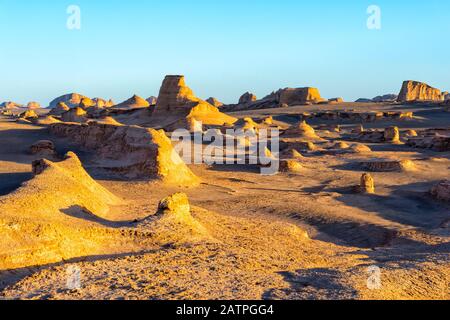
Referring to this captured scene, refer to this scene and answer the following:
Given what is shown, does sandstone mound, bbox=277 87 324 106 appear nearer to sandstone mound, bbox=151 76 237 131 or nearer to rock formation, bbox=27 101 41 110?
sandstone mound, bbox=151 76 237 131

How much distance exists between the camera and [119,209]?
10906mm

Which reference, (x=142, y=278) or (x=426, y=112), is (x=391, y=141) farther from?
(x=142, y=278)

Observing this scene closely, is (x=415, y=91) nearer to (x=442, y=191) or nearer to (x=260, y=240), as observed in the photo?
(x=442, y=191)

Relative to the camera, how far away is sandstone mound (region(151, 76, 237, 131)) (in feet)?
116

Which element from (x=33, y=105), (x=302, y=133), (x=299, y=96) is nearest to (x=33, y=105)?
(x=33, y=105)

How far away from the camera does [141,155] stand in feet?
52.3

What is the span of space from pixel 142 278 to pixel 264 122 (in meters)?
38.4

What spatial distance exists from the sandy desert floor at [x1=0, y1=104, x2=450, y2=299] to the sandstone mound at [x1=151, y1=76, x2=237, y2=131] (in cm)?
1550

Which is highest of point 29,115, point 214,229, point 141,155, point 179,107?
point 179,107

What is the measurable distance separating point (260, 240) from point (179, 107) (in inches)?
1136

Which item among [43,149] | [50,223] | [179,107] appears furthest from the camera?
[179,107]

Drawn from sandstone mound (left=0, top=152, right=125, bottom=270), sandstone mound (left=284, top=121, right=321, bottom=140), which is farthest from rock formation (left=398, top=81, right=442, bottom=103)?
sandstone mound (left=0, top=152, right=125, bottom=270)

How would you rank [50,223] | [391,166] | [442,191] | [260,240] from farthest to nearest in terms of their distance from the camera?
[391,166] → [442,191] → [260,240] → [50,223]

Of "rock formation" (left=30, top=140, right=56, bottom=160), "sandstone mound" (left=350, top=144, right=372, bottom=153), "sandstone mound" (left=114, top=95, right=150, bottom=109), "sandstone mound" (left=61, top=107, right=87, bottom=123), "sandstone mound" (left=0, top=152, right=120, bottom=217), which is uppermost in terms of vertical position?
"sandstone mound" (left=114, top=95, right=150, bottom=109)
